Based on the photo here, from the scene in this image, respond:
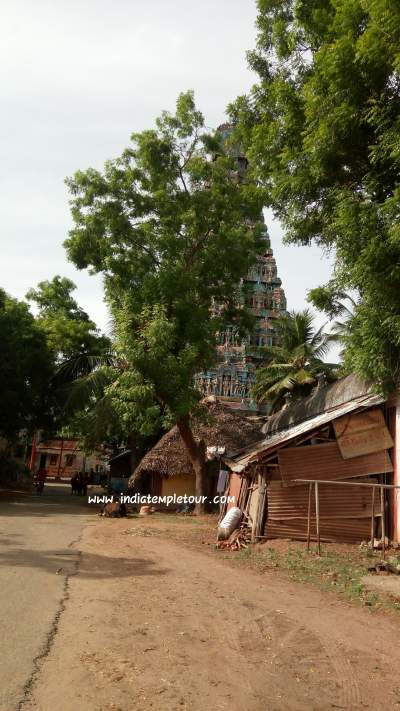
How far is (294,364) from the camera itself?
29.2 metres

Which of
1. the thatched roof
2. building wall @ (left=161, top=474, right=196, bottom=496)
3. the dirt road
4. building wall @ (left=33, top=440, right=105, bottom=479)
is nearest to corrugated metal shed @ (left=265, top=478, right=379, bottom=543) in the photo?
the dirt road

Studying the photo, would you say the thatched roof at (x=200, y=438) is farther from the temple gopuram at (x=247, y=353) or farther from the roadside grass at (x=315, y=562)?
the temple gopuram at (x=247, y=353)

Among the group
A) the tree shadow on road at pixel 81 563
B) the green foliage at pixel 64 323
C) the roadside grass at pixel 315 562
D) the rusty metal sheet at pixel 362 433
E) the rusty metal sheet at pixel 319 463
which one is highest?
the green foliage at pixel 64 323

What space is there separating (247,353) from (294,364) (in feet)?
26.3

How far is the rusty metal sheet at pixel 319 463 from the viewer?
12.8 m

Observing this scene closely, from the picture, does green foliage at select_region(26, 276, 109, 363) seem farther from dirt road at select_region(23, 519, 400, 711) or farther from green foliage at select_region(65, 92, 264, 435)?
dirt road at select_region(23, 519, 400, 711)

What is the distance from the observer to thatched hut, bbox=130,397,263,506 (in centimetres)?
2205

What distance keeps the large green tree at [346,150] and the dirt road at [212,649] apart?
16.0 feet

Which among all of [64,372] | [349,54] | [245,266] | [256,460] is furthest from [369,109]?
[64,372]

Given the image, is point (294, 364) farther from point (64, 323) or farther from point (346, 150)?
point (346, 150)

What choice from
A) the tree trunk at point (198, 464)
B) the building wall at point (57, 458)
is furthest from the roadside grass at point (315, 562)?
the building wall at point (57, 458)

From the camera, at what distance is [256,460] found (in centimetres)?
1299

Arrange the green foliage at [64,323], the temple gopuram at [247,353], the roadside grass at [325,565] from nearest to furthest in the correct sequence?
the roadside grass at [325,565] < the green foliage at [64,323] < the temple gopuram at [247,353]

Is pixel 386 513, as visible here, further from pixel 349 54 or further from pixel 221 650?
pixel 349 54
